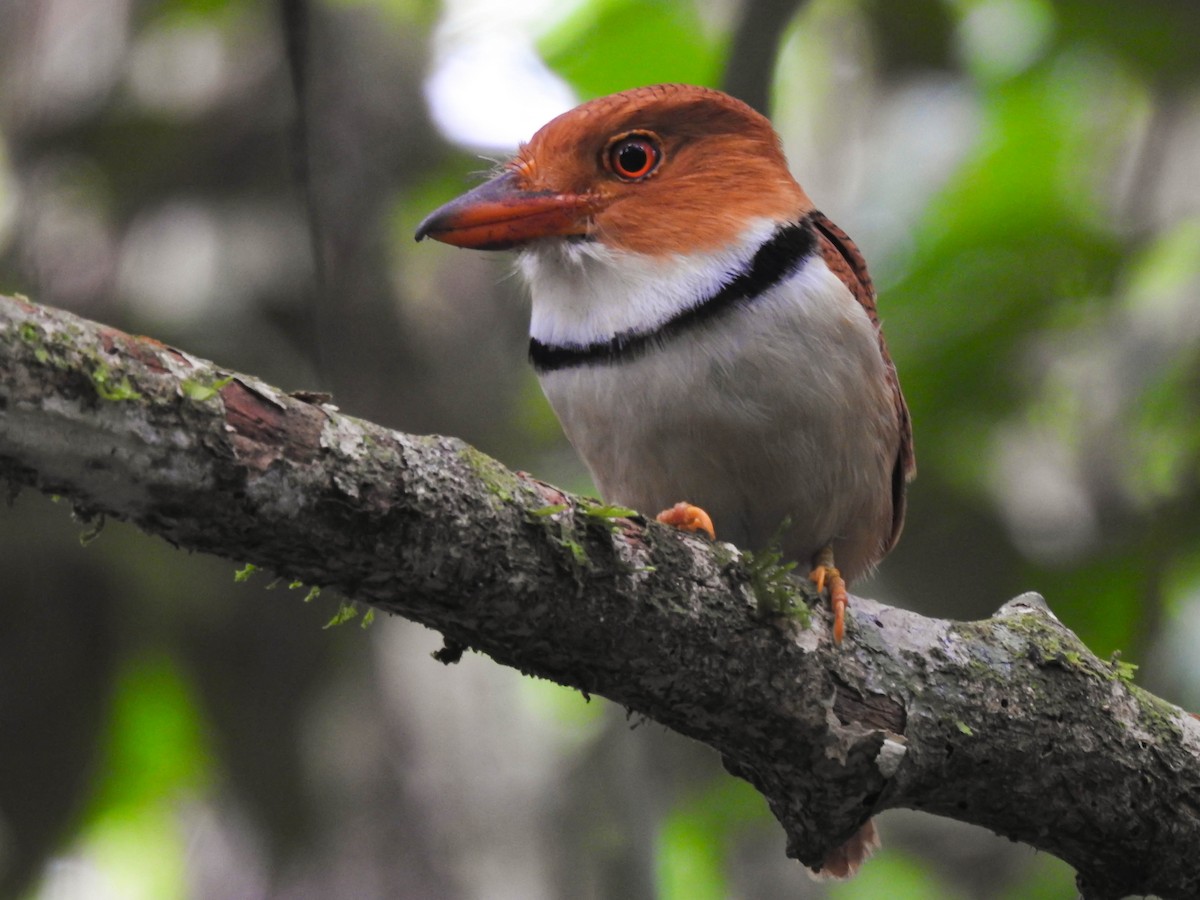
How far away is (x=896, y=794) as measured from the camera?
2529mm

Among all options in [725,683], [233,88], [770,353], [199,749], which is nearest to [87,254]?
[233,88]

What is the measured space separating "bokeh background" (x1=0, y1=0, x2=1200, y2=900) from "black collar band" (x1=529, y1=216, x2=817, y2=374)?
112 cm

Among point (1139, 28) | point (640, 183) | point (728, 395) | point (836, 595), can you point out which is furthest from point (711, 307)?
point (1139, 28)

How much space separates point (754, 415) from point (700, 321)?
24 cm

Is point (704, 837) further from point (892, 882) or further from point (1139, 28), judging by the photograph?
point (1139, 28)

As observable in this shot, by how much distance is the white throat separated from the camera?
10.1 ft

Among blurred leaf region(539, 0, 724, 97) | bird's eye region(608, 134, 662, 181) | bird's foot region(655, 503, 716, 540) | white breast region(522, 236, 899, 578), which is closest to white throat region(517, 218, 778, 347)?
white breast region(522, 236, 899, 578)

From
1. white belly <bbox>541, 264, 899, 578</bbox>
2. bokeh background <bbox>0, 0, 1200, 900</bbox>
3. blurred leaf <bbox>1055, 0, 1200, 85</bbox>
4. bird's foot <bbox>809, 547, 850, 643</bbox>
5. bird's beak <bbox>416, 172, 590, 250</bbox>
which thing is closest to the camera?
bird's foot <bbox>809, 547, 850, 643</bbox>

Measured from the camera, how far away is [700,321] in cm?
301

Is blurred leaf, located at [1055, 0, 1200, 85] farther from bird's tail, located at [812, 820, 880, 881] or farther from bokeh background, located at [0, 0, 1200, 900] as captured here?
bird's tail, located at [812, 820, 880, 881]

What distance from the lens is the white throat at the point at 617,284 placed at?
306cm

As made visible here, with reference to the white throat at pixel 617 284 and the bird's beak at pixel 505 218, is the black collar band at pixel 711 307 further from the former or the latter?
the bird's beak at pixel 505 218

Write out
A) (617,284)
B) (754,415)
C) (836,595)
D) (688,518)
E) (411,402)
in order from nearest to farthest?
(836,595) < (688,518) < (754,415) < (617,284) < (411,402)

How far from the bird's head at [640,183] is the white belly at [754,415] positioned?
274 mm
